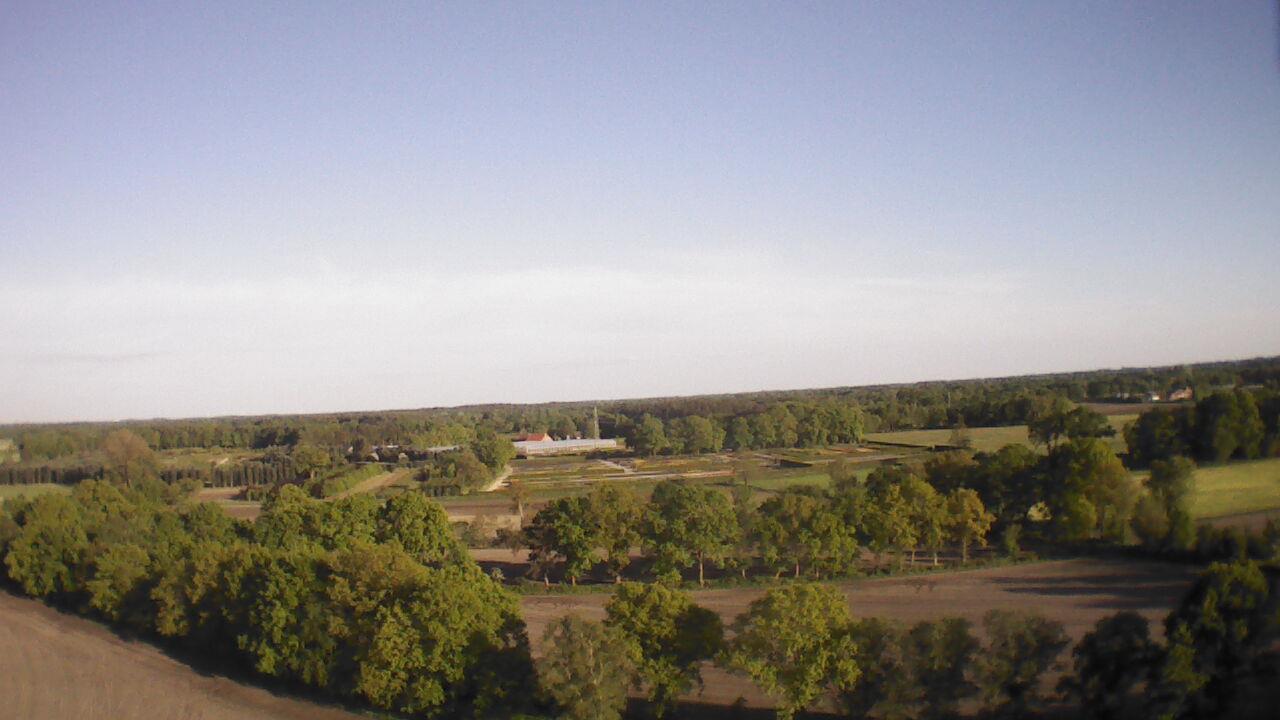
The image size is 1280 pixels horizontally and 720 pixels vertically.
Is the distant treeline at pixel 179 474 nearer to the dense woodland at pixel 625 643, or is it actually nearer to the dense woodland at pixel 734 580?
the dense woodland at pixel 734 580

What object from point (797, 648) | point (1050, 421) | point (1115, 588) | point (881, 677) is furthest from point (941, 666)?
point (1050, 421)

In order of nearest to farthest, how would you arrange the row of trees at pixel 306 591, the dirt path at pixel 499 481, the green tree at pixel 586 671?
the green tree at pixel 586 671, the row of trees at pixel 306 591, the dirt path at pixel 499 481

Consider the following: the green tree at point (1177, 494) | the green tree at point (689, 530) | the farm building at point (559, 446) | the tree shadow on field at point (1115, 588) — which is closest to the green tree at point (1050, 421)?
the green tree at point (1177, 494)

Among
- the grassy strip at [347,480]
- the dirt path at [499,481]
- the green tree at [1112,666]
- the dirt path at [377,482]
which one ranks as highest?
the green tree at [1112,666]

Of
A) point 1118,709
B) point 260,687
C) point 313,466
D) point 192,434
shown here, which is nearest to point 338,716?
point 260,687

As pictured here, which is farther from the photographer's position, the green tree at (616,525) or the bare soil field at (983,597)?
the green tree at (616,525)
